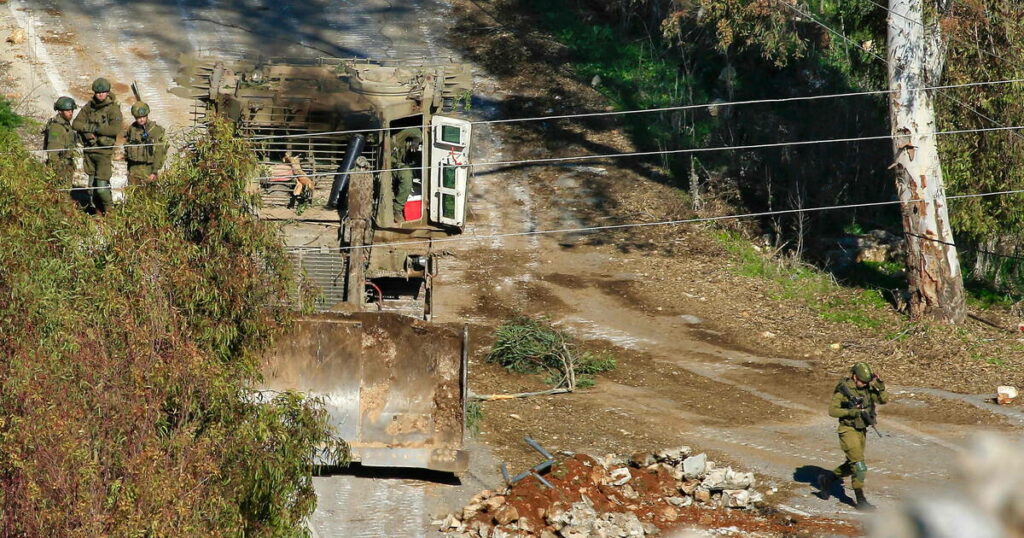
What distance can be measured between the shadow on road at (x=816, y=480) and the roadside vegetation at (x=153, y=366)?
211 inches

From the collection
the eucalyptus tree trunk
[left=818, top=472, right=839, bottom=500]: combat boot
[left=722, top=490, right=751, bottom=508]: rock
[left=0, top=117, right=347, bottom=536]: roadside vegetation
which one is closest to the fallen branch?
[left=722, top=490, right=751, bottom=508]: rock

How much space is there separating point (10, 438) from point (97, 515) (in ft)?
1.92

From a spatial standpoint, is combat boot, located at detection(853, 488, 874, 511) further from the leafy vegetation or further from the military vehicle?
the military vehicle

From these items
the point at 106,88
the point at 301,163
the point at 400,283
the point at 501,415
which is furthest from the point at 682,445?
the point at 106,88

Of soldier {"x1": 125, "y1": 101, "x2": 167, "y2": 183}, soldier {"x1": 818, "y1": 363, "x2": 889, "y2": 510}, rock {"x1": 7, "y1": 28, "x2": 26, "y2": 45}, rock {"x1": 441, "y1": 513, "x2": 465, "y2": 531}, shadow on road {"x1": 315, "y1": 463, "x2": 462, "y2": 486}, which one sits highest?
rock {"x1": 7, "y1": 28, "x2": 26, "y2": 45}

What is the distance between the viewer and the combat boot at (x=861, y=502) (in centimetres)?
1039

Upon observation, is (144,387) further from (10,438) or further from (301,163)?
(301,163)

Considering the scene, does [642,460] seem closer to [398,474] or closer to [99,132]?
[398,474]

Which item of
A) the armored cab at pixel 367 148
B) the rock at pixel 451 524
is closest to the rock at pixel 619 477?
the rock at pixel 451 524

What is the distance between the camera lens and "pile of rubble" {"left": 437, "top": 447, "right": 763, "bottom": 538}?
9.63 metres

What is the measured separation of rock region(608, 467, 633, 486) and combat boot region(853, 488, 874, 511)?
2045 mm

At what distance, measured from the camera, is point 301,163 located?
14141mm

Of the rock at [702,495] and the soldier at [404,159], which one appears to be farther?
the soldier at [404,159]

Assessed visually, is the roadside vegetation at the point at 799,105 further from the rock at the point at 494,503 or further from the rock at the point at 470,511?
the rock at the point at 470,511
